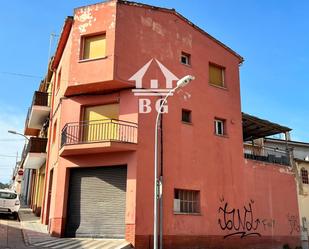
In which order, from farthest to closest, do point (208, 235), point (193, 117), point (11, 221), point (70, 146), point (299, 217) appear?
point (299, 217) → point (11, 221) → point (193, 117) → point (208, 235) → point (70, 146)

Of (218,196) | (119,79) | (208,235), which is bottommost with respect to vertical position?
(208,235)

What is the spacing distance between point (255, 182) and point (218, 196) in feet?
10.1

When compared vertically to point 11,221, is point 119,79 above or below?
above

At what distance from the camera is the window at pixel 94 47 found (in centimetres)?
1703

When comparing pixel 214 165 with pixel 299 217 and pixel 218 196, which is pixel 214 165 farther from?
pixel 299 217

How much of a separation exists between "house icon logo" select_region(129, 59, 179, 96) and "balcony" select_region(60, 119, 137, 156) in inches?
64.6

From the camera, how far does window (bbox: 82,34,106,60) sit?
1703 centimetres

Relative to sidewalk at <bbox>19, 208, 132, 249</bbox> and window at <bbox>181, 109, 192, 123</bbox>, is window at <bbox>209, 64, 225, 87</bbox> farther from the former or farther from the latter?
sidewalk at <bbox>19, 208, 132, 249</bbox>

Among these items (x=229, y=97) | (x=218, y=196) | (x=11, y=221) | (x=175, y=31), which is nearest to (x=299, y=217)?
(x=218, y=196)

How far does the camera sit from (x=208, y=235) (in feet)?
54.7

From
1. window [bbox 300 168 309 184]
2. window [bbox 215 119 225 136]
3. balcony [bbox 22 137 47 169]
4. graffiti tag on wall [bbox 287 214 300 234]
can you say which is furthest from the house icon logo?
window [bbox 300 168 309 184]

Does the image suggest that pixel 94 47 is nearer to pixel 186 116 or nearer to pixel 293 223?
pixel 186 116

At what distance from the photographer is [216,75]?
20.0 m

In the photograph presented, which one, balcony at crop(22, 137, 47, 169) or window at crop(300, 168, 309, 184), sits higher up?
balcony at crop(22, 137, 47, 169)
